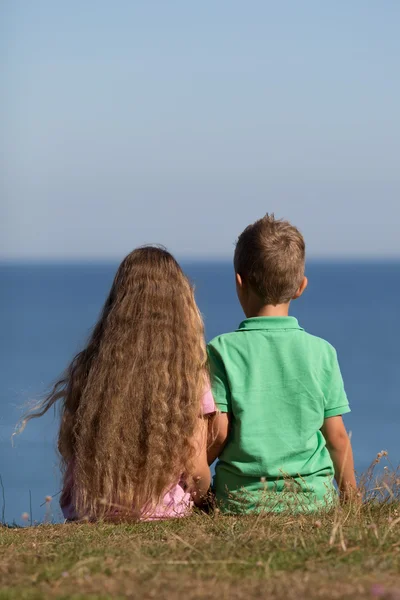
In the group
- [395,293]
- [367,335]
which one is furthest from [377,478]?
[395,293]

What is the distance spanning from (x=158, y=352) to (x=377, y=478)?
1.30m

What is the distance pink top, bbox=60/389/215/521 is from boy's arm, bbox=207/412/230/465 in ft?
0.17

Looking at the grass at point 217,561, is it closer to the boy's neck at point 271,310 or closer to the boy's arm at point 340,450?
the boy's arm at point 340,450

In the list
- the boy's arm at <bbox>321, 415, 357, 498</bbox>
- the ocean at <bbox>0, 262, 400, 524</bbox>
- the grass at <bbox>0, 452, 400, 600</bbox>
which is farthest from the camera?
the ocean at <bbox>0, 262, 400, 524</bbox>

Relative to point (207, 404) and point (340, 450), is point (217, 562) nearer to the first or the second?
point (207, 404)

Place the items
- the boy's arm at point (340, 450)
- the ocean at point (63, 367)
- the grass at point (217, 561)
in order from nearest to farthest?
the grass at point (217, 561) < the boy's arm at point (340, 450) < the ocean at point (63, 367)

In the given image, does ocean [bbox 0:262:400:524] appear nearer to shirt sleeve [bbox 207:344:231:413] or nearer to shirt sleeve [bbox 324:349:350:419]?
shirt sleeve [bbox 207:344:231:413]

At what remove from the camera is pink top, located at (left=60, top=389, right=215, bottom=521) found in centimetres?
459

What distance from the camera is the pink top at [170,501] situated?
4.59 metres

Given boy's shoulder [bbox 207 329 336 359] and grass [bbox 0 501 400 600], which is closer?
grass [bbox 0 501 400 600]

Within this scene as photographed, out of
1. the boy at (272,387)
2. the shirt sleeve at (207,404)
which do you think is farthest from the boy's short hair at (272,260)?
the shirt sleeve at (207,404)

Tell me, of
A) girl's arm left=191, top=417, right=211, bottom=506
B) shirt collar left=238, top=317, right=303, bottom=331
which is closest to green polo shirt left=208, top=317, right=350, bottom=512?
shirt collar left=238, top=317, right=303, bottom=331

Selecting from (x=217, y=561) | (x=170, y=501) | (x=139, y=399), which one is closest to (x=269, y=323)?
(x=139, y=399)

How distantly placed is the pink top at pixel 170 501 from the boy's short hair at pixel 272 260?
1.88 feet
